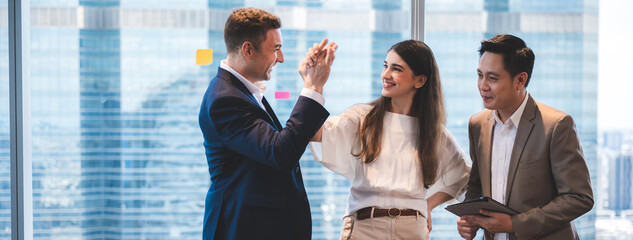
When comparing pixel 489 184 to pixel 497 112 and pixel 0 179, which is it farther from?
pixel 0 179

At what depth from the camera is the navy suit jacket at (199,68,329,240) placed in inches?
62.6

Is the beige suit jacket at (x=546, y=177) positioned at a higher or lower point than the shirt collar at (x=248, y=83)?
lower

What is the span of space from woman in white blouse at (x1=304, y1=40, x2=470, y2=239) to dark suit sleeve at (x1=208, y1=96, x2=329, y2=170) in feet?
1.57

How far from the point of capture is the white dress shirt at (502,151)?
197cm

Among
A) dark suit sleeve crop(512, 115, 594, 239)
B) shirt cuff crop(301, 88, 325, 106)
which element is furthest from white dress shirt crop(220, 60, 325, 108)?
dark suit sleeve crop(512, 115, 594, 239)

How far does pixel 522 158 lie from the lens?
190 centimetres

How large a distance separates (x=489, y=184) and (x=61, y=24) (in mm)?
2450

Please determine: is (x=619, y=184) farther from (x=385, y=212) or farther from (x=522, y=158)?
(x=385, y=212)

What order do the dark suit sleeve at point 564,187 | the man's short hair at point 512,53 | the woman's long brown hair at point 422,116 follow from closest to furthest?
the dark suit sleeve at point 564,187 → the man's short hair at point 512,53 → the woman's long brown hair at point 422,116

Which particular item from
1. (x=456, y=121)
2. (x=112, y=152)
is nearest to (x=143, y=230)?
(x=112, y=152)

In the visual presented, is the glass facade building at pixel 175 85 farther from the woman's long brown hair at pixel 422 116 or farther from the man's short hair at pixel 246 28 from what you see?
the man's short hair at pixel 246 28

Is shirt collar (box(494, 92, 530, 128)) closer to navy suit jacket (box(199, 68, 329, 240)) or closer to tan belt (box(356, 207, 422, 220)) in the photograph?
tan belt (box(356, 207, 422, 220))

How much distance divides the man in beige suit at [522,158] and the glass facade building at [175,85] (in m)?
1.01

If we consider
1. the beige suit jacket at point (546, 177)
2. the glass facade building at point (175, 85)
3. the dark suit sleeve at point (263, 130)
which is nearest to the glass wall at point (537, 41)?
the glass facade building at point (175, 85)
